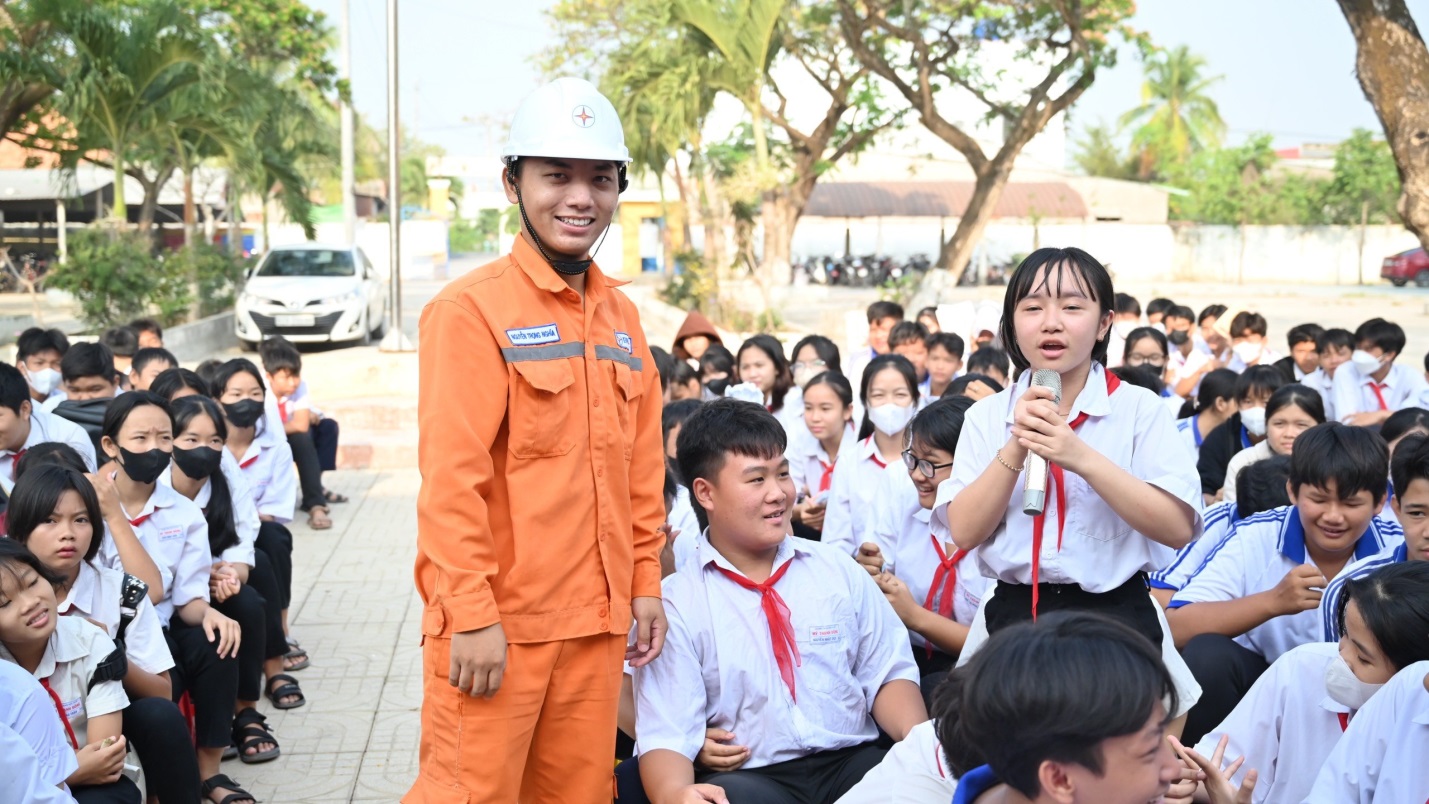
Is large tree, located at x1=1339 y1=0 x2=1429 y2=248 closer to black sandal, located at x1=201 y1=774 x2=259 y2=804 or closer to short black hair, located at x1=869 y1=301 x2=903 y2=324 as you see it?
short black hair, located at x1=869 y1=301 x2=903 y2=324

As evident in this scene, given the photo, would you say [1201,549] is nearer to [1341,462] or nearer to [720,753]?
[1341,462]

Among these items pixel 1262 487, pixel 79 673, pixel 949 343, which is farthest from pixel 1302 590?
pixel 949 343

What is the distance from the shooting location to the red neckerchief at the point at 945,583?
378 cm

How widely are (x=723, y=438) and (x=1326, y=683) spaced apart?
1.43 m

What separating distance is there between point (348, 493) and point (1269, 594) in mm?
7050

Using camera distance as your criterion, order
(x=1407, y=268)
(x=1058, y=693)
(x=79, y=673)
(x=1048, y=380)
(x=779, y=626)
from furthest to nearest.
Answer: (x=1407, y=268) < (x=79, y=673) < (x=779, y=626) < (x=1048, y=380) < (x=1058, y=693)

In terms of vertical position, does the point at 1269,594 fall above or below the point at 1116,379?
below

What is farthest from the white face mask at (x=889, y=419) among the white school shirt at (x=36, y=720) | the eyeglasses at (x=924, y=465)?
the white school shirt at (x=36, y=720)

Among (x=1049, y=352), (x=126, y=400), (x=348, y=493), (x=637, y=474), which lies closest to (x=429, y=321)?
(x=637, y=474)

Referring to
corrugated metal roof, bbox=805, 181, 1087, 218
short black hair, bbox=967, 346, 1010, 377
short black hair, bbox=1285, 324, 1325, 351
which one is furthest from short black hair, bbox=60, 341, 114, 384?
corrugated metal roof, bbox=805, 181, 1087, 218

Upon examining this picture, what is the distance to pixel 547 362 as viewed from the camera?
2619 mm

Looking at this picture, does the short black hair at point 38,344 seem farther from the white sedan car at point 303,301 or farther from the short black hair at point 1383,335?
the white sedan car at point 303,301

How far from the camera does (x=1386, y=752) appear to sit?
234 cm

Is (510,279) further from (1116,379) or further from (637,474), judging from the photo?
(1116,379)
